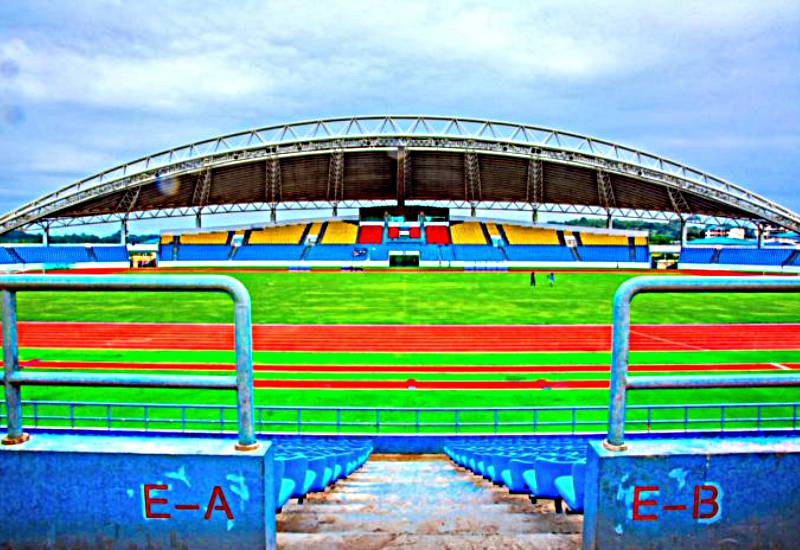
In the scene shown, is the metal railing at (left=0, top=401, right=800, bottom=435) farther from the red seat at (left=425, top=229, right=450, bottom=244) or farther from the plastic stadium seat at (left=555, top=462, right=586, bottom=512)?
the red seat at (left=425, top=229, right=450, bottom=244)

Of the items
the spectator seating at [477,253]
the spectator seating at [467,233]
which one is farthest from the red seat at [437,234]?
the spectator seating at [477,253]

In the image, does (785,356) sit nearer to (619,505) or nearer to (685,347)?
(685,347)

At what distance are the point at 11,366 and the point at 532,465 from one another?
3904 millimetres

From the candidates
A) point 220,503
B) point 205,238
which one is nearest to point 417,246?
point 205,238

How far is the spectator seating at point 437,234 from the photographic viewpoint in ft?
243

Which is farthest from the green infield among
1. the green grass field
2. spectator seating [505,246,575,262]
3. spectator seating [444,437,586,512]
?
spectator seating [505,246,575,262]

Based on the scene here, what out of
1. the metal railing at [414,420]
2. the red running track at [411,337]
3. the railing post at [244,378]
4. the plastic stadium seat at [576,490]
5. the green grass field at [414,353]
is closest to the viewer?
the railing post at [244,378]

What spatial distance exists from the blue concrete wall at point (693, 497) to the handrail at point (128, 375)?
63.3 inches

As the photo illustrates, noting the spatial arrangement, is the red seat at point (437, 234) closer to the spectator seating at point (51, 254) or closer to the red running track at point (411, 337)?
the spectator seating at point (51, 254)

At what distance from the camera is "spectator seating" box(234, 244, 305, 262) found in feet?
228

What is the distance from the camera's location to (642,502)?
2420 millimetres

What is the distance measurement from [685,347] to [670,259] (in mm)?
68828

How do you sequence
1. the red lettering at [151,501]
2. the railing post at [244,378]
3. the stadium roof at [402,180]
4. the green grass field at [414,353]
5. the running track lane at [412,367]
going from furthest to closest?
the stadium roof at [402,180]
the running track lane at [412,367]
the green grass field at [414,353]
the red lettering at [151,501]
the railing post at [244,378]

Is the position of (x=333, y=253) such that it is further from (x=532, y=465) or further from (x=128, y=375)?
(x=128, y=375)
